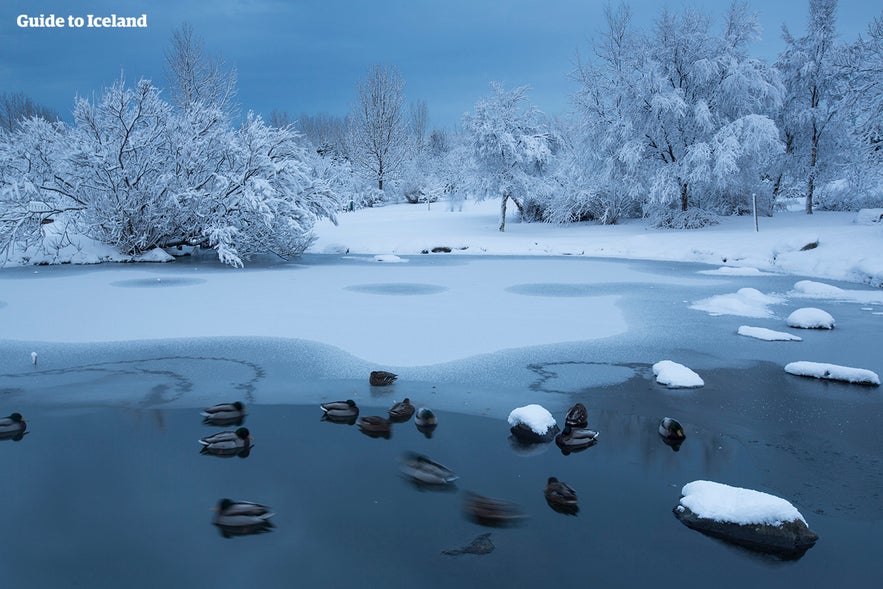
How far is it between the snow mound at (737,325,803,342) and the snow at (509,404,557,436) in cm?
463

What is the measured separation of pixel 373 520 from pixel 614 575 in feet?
4.61

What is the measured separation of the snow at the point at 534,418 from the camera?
467 cm

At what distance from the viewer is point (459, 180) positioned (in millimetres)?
29172

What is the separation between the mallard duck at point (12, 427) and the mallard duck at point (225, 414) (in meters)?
1.36

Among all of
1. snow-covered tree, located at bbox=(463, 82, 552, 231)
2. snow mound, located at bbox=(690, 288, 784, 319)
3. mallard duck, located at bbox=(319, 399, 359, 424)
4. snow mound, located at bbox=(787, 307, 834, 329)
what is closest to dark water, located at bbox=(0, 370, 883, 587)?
mallard duck, located at bbox=(319, 399, 359, 424)

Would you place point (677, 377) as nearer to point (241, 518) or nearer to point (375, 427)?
point (375, 427)

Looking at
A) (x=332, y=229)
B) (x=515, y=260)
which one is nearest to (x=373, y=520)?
(x=515, y=260)

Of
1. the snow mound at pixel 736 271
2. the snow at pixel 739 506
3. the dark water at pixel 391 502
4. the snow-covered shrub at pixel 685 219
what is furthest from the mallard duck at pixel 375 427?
the snow-covered shrub at pixel 685 219

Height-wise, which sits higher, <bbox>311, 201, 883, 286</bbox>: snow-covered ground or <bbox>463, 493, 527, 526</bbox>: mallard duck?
<bbox>311, 201, 883, 286</bbox>: snow-covered ground

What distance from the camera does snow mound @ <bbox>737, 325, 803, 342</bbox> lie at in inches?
311

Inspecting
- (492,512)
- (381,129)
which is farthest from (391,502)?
(381,129)

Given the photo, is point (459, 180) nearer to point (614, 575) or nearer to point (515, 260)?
point (515, 260)

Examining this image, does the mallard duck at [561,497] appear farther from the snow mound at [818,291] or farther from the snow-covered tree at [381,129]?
the snow-covered tree at [381,129]

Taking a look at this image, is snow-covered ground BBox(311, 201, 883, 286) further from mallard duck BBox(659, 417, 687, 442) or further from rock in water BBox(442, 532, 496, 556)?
rock in water BBox(442, 532, 496, 556)
